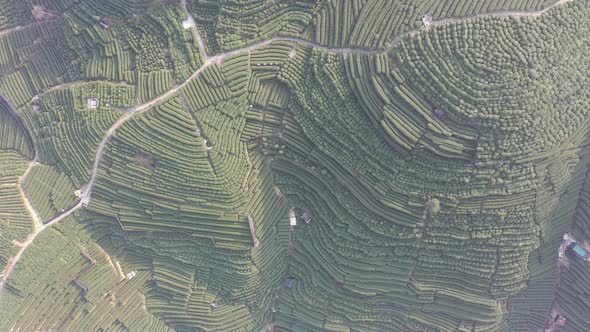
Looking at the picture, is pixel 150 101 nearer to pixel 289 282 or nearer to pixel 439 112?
pixel 289 282

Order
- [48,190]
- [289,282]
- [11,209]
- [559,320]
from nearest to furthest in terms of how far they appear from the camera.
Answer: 1. [48,190]
2. [11,209]
3. [559,320]
4. [289,282]

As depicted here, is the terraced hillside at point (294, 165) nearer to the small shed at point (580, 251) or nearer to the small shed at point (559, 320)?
the small shed at point (559, 320)

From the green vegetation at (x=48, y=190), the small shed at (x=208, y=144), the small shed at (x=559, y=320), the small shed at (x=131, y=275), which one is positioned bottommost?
the small shed at (x=131, y=275)

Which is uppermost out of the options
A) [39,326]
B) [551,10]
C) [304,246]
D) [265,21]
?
[551,10]

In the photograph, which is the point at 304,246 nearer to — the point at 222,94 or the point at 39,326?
the point at 222,94

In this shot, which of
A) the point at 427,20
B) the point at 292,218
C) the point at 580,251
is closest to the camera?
the point at 427,20

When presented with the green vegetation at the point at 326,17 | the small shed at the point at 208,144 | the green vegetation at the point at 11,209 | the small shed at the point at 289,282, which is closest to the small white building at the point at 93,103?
the green vegetation at the point at 11,209

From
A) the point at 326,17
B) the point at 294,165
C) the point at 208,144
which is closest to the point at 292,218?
the point at 294,165

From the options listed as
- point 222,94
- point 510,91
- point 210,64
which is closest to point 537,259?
point 510,91
